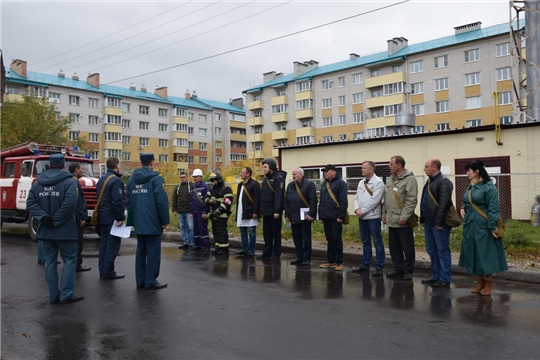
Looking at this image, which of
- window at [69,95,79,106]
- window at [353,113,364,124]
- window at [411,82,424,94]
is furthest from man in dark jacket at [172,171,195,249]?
window at [69,95,79,106]

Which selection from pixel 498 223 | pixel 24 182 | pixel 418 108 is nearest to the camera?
pixel 498 223

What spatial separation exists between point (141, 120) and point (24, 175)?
202ft

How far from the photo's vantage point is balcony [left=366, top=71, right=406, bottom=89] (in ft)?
177

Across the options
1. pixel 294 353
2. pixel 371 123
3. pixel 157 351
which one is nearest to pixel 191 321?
pixel 157 351

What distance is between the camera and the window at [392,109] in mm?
54500

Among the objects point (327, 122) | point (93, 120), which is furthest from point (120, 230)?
point (93, 120)

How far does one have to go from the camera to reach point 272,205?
10.4 meters

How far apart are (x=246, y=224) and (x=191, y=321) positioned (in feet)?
17.5

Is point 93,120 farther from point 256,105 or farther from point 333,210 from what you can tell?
point 333,210

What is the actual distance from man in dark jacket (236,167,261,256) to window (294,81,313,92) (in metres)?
55.2

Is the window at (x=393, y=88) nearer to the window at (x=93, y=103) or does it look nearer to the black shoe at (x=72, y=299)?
the window at (x=93, y=103)

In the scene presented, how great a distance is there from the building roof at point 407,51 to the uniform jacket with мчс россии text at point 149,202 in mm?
47452

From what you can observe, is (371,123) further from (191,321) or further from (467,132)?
(191,321)

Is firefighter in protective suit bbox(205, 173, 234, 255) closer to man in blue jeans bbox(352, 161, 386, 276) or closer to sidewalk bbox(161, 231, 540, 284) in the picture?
sidewalk bbox(161, 231, 540, 284)
